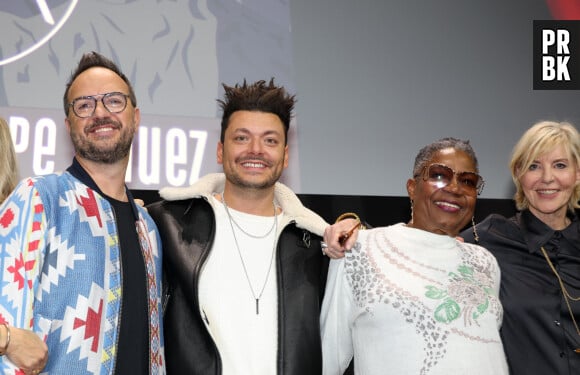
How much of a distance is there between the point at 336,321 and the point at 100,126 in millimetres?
1049

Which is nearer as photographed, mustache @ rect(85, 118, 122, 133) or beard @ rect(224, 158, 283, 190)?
mustache @ rect(85, 118, 122, 133)

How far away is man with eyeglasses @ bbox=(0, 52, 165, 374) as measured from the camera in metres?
1.92

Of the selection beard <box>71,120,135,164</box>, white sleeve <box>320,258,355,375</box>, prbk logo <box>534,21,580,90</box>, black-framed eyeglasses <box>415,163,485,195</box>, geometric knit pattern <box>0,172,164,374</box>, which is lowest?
white sleeve <box>320,258,355,375</box>

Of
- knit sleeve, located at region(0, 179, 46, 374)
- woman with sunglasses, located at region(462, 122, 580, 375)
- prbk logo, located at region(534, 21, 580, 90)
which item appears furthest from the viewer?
prbk logo, located at region(534, 21, 580, 90)

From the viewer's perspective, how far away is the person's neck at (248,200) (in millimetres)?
2584

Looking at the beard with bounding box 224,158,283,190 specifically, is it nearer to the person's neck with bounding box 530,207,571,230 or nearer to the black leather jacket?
the black leather jacket

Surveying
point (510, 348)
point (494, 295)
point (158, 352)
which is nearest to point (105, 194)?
point (158, 352)

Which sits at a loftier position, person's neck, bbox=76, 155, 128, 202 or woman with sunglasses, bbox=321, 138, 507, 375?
person's neck, bbox=76, 155, 128, 202

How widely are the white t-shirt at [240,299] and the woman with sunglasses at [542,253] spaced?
920mm

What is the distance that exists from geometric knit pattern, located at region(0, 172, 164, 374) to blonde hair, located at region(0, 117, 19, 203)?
0.30 m

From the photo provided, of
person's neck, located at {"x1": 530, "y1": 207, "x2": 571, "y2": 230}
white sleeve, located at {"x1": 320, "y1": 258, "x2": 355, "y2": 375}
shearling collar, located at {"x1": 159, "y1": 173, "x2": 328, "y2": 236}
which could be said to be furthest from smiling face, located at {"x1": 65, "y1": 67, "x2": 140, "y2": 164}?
person's neck, located at {"x1": 530, "y1": 207, "x2": 571, "y2": 230}

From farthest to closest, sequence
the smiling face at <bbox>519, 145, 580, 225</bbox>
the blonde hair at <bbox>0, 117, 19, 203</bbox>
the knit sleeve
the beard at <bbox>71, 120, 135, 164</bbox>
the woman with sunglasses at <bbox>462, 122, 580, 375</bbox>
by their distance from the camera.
Answer: the smiling face at <bbox>519, 145, 580, 225</bbox>
the woman with sunglasses at <bbox>462, 122, 580, 375</bbox>
the blonde hair at <bbox>0, 117, 19, 203</bbox>
the beard at <bbox>71, 120, 135, 164</bbox>
the knit sleeve

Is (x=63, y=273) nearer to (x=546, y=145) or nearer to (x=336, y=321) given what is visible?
(x=336, y=321)

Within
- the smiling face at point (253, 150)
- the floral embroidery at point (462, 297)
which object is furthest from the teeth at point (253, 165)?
the floral embroidery at point (462, 297)
